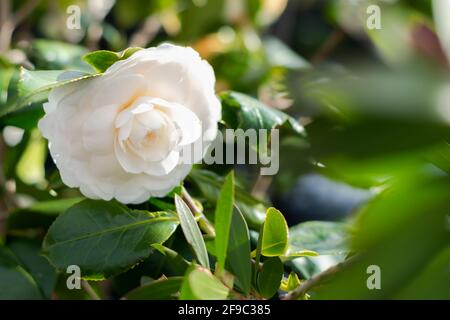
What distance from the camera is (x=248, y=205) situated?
0.77m

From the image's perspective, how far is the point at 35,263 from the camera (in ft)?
2.67

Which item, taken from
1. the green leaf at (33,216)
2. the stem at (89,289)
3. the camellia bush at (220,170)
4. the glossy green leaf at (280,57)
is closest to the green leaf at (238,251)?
the camellia bush at (220,170)

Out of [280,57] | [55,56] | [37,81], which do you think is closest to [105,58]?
[37,81]

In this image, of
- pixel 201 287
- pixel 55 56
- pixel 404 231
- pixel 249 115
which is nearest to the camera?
pixel 404 231

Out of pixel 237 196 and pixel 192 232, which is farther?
pixel 237 196

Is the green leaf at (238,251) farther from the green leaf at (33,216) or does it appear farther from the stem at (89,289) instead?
the green leaf at (33,216)

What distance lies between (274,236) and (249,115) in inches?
6.8

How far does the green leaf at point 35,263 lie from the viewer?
78cm

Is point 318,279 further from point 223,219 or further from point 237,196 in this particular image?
point 237,196

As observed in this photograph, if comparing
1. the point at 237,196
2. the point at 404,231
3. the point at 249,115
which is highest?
the point at 404,231

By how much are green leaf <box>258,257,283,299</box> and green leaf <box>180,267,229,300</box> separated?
0.24 ft

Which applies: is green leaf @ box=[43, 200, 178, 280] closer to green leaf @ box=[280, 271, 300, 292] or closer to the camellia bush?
the camellia bush

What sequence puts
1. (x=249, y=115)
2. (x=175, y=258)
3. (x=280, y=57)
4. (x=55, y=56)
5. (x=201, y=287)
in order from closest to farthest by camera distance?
(x=201, y=287), (x=175, y=258), (x=249, y=115), (x=55, y=56), (x=280, y=57)
